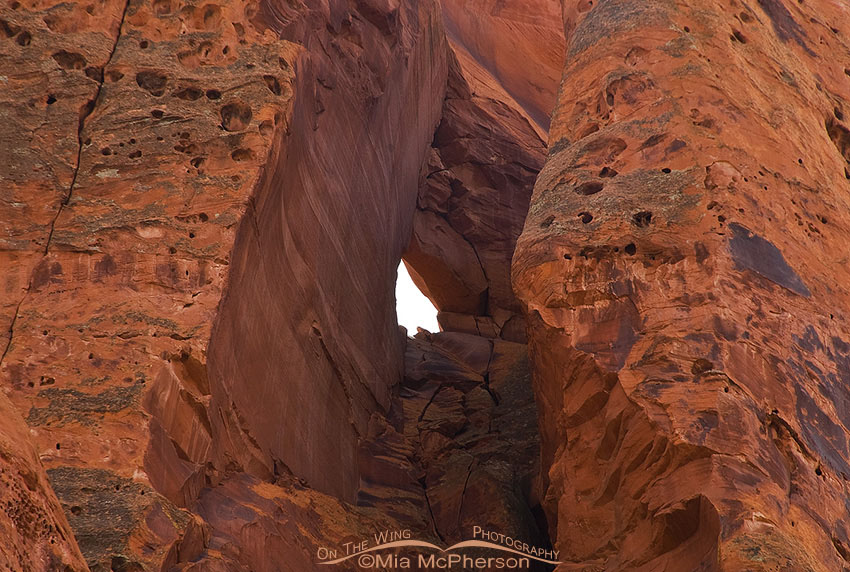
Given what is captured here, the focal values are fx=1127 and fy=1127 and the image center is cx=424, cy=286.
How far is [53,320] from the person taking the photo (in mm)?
9922

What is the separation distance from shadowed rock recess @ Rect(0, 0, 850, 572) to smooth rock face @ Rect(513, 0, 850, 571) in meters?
0.03

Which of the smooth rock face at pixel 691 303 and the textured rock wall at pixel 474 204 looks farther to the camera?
the textured rock wall at pixel 474 204

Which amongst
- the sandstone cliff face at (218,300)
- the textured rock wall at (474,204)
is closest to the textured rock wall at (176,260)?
the sandstone cliff face at (218,300)

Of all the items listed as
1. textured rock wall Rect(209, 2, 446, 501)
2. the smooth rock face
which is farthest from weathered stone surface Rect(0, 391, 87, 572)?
the smooth rock face

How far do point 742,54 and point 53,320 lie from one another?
27.4ft

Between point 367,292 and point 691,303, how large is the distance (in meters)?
5.83

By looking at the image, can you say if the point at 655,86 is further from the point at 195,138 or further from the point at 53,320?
the point at 53,320

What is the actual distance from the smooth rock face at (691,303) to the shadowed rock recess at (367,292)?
33 mm

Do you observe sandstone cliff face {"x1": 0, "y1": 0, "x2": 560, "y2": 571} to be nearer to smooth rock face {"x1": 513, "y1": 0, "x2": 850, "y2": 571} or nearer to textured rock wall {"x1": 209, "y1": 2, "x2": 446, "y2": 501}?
textured rock wall {"x1": 209, "y1": 2, "x2": 446, "y2": 501}

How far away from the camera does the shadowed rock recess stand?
368 inches

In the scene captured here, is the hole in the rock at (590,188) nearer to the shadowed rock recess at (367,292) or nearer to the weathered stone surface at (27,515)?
the shadowed rock recess at (367,292)

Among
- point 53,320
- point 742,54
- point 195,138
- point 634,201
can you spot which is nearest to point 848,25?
point 742,54

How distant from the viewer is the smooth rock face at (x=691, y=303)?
30.6ft

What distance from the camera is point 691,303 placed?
10453 millimetres
